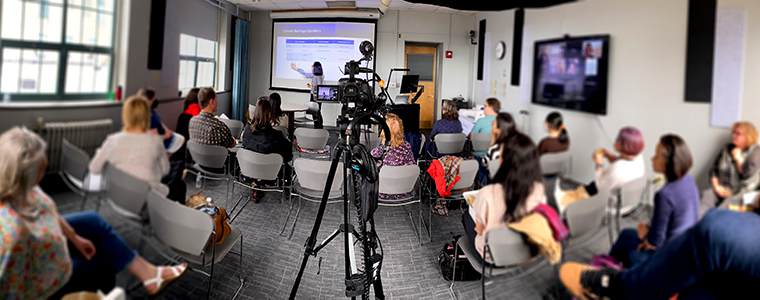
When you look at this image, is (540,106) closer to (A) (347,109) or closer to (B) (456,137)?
(B) (456,137)

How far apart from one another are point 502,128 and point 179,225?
4.74ft

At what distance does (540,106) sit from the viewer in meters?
1.52

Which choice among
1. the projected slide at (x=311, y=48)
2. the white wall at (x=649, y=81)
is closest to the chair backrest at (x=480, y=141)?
the white wall at (x=649, y=81)

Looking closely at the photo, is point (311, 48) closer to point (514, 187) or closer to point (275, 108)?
point (275, 108)

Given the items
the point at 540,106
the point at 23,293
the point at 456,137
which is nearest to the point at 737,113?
the point at 540,106

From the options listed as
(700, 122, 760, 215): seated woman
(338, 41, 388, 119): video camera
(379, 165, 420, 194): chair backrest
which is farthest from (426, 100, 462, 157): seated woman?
(379, 165, 420, 194): chair backrest

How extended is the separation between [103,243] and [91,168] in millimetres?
275

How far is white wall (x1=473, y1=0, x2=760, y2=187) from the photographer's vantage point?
116 cm

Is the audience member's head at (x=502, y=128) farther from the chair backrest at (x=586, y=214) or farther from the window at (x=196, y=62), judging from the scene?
the window at (x=196, y=62)

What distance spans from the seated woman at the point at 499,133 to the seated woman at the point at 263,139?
4.73 feet

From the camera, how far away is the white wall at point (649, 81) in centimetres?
116

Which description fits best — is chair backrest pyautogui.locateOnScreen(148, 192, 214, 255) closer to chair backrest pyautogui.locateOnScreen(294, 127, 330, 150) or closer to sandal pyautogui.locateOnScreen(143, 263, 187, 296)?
sandal pyautogui.locateOnScreen(143, 263, 187, 296)

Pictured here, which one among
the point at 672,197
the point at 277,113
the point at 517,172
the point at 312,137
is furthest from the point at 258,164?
the point at 672,197

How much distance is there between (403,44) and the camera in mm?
2352
